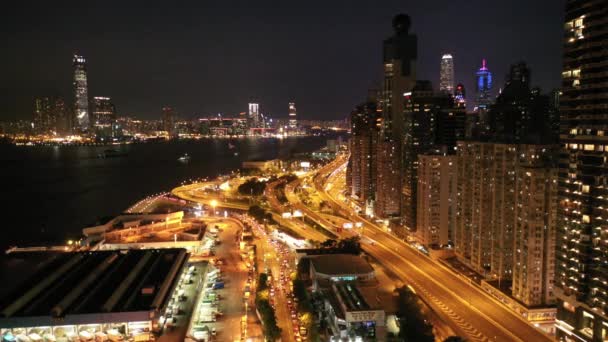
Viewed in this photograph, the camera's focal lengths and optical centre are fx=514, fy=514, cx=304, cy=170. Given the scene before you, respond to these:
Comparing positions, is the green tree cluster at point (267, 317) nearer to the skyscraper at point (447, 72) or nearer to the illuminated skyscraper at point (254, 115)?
the skyscraper at point (447, 72)

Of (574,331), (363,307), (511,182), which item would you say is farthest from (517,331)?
(511,182)

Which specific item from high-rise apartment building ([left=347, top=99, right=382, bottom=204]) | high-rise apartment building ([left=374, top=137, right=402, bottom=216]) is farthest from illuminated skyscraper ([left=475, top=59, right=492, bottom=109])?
high-rise apartment building ([left=374, top=137, right=402, bottom=216])

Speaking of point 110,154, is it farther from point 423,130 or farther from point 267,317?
point 267,317

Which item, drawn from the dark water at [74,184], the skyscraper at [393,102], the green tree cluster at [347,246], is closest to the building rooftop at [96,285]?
the green tree cluster at [347,246]

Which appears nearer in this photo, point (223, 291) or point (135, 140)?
point (223, 291)

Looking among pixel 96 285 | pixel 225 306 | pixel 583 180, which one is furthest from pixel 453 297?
pixel 96 285

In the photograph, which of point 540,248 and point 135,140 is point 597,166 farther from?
point 135,140

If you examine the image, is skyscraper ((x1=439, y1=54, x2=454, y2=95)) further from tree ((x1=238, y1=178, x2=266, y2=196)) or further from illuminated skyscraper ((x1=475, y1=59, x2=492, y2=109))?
tree ((x1=238, y1=178, x2=266, y2=196))
